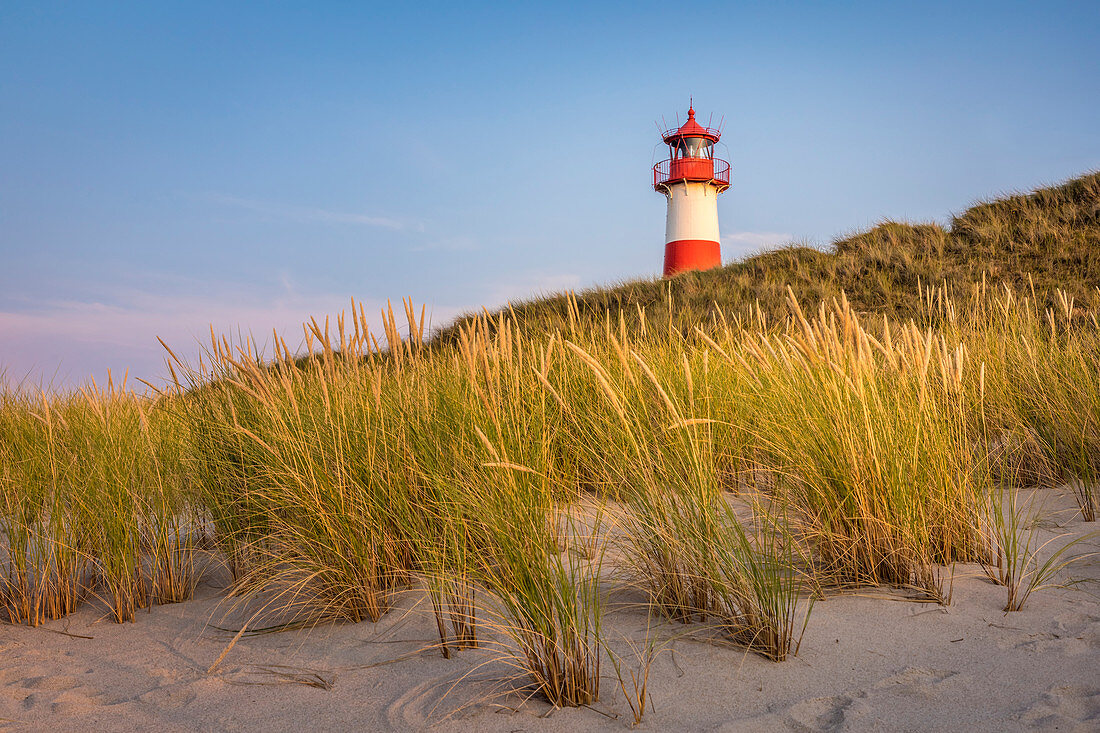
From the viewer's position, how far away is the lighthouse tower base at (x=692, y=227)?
22672 mm

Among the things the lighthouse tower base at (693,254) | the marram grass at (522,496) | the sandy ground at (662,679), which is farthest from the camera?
the lighthouse tower base at (693,254)

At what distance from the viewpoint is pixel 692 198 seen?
2283cm

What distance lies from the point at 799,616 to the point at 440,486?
131cm

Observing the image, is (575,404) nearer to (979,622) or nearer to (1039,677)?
(979,622)

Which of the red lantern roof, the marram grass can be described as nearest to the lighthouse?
the red lantern roof

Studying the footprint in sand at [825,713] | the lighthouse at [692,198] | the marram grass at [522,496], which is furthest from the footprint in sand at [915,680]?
the lighthouse at [692,198]

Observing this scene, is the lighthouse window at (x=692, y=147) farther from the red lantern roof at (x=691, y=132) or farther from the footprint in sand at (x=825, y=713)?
the footprint in sand at (x=825, y=713)

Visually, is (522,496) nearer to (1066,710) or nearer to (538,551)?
(538,551)

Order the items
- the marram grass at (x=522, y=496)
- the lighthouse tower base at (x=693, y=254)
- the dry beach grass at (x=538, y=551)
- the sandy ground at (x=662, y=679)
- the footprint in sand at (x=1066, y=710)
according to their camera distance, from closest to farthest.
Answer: the footprint in sand at (x=1066, y=710), the sandy ground at (x=662, y=679), the dry beach grass at (x=538, y=551), the marram grass at (x=522, y=496), the lighthouse tower base at (x=693, y=254)

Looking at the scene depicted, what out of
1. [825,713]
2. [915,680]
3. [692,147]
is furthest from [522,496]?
[692,147]

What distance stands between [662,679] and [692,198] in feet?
73.4

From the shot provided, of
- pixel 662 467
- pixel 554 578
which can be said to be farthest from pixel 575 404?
pixel 554 578

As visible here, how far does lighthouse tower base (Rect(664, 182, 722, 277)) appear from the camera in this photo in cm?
2267

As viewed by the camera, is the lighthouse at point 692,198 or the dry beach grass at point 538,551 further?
the lighthouse at point 692,198
